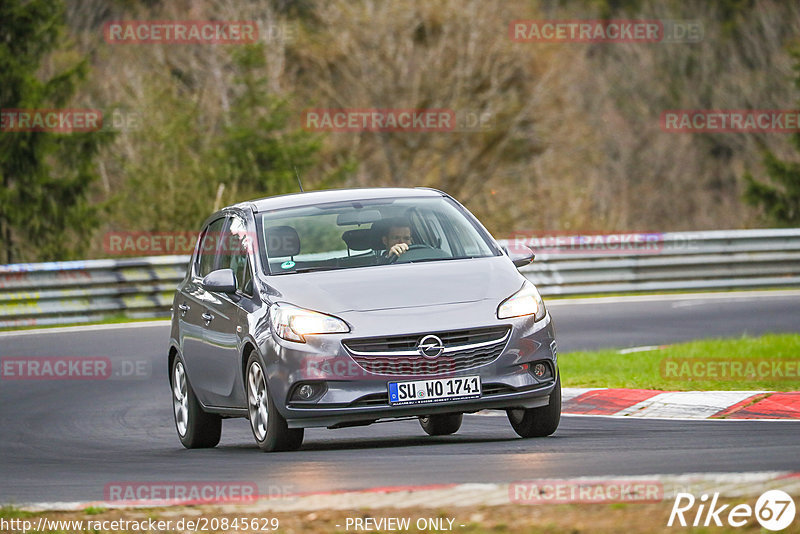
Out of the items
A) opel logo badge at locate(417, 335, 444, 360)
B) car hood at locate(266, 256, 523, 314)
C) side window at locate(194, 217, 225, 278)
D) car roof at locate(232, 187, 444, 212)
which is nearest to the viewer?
opel logo badge at locate(417, 335, 444, 360)

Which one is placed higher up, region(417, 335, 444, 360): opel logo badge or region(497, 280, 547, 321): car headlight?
region(497, 280, 547, 321): car headlight

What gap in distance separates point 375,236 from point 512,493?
3775mm

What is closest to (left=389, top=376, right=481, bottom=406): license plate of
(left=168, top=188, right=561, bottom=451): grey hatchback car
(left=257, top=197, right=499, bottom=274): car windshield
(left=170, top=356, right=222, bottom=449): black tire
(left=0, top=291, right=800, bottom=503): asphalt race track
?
(left=168, top=188, right=561, bottom=451): grey hatchback car

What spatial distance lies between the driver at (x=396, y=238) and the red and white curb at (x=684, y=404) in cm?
250

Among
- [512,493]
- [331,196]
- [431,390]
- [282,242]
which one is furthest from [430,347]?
[512,493]

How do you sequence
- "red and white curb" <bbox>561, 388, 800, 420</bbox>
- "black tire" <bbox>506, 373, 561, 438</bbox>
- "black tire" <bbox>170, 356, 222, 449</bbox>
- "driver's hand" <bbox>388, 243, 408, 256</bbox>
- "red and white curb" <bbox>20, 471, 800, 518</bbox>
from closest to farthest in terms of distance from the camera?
"red and white curb" <bbox>20, 471, 800, 518</bbox>
"black tire" <bbox>506, 373, 561, 438</bbox>
"driver's hand" <bbox>388, 243, 408, 256</bbox>
"red and white curb" <bbox>561, 388, 800, 420</bbox>
"black tire" <bbox>170, 356, 222, 449</bbox>

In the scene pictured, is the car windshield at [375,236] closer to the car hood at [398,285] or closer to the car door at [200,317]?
the car hood at [398,285]

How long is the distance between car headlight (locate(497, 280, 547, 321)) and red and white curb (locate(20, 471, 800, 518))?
2262 mm

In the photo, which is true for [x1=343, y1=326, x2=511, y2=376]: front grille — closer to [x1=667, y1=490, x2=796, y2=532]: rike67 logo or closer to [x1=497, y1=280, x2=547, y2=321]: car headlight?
[x1=497, y1=280, x2=547, y2=321]: car headlight

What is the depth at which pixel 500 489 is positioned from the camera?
6867mm

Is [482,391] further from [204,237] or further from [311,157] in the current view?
[311,157]

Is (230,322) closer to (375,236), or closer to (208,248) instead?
(375,236)

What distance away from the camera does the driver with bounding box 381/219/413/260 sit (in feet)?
33.3

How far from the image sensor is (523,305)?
371 inches
